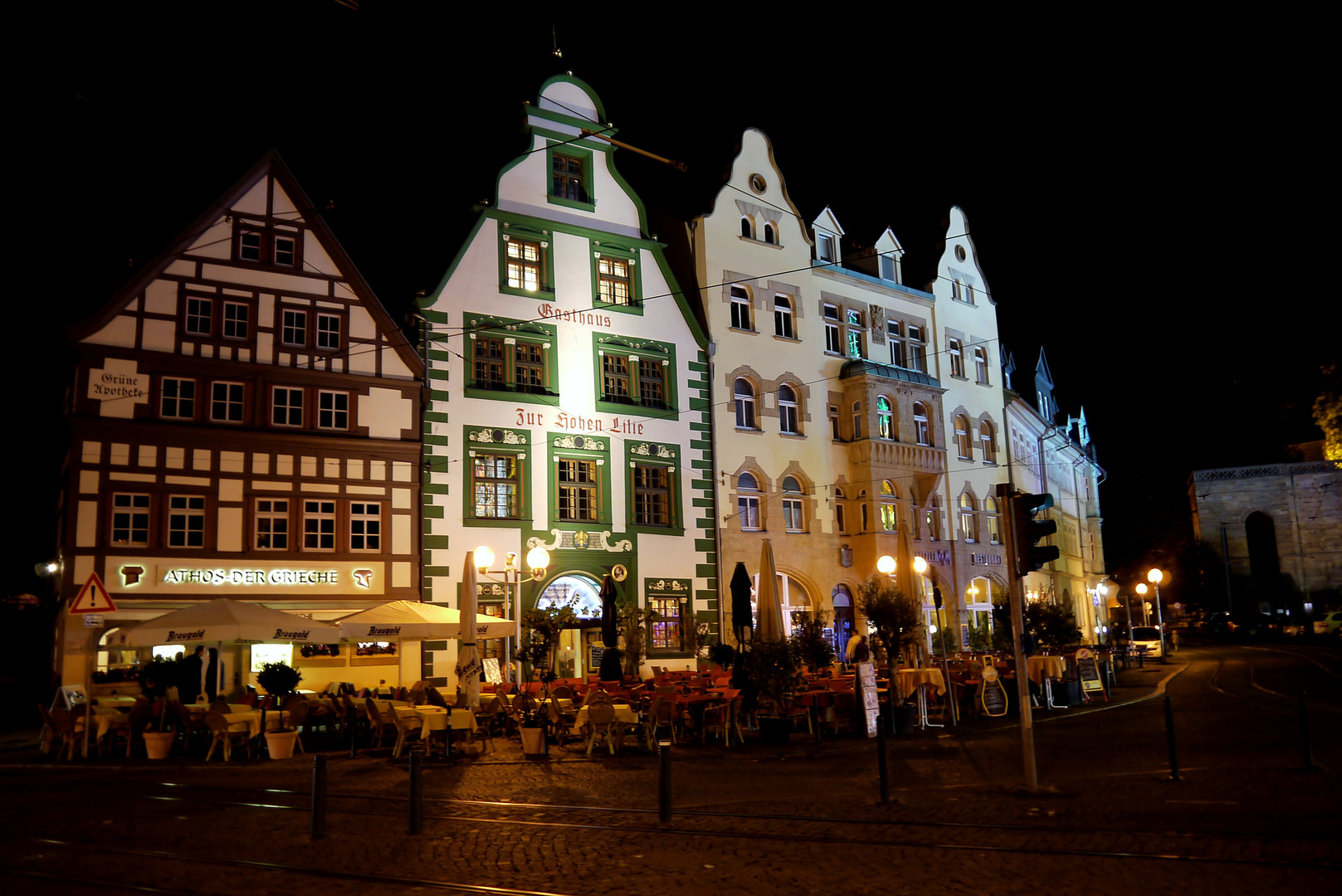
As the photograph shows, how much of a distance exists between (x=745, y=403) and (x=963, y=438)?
11.2 m

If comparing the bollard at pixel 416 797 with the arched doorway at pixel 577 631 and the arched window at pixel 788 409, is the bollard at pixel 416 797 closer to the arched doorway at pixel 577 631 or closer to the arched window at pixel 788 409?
the arched doorway at pixel 577 631

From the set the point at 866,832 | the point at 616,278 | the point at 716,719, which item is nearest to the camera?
the point at 866,832

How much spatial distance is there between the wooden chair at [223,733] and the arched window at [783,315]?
2289 centimetres

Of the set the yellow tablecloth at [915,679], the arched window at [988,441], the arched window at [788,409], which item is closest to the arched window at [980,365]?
the arched window at [988,441]

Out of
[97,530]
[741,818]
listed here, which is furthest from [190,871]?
[97,530]

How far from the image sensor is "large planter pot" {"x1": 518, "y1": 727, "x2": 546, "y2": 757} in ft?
58.3

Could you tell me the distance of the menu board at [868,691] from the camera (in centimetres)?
1839

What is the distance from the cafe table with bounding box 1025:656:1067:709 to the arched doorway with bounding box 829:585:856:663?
40.9 feet

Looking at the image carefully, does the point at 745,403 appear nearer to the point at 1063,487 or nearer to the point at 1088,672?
the point at 1088,672

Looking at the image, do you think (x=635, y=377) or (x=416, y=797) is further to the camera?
(x=635, y=377)

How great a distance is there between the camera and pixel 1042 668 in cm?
2356

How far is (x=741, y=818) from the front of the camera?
11.0 meters

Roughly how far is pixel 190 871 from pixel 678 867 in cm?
396

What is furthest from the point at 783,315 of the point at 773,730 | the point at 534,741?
the point at 534,741
